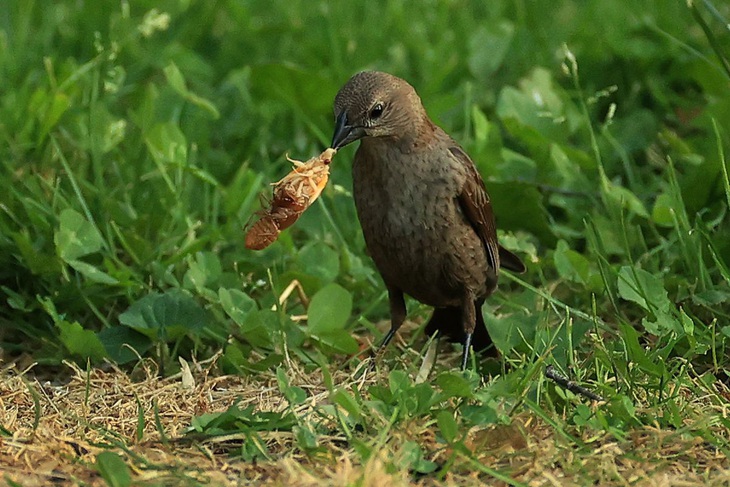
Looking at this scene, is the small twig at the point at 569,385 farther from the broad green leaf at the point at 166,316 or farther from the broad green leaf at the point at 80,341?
the broad green leaf at the point at 80,341

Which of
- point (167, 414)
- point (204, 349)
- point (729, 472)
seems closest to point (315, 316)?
point (204, 349)

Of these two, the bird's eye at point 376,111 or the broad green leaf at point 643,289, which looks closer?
the broad green leaf at point 643,289

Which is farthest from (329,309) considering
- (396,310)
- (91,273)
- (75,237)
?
(75,237)

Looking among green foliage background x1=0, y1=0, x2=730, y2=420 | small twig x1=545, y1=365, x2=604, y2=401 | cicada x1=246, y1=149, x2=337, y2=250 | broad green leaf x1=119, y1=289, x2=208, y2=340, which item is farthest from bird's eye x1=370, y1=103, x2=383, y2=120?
small twig x1=545, y1=365, x2=604, y2=401

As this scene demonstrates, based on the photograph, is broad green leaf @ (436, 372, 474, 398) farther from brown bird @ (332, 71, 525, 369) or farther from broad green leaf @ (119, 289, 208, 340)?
broad green leaf @ (119, 289, 208, 340)

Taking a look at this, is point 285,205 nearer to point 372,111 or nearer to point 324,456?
point 372,111

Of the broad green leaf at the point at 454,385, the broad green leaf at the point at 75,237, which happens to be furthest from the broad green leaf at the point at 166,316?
the broad green leaf at the point at 454,385
